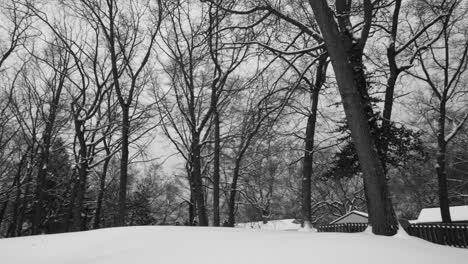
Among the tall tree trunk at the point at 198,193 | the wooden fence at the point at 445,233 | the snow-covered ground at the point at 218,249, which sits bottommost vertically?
the wooden fence at the point at 445,233

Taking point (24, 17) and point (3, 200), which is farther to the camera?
point (3, 200)

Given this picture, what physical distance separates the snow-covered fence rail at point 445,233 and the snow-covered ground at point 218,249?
9451 millimetres

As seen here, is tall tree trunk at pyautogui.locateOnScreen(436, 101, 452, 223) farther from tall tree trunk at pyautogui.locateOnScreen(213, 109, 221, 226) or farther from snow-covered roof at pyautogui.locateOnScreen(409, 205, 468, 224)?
snow-covered roof at pyautogui.locateOnScreen(409, 205, 468, 224)

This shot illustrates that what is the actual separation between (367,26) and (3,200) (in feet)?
83.0

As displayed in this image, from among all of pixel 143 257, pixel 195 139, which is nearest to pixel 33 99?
pixel 195 139

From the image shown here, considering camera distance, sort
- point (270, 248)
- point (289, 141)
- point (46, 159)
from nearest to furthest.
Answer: point (270, 248) → point (289, 141) → point (46, 159)

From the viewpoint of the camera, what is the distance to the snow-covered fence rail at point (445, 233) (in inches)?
497

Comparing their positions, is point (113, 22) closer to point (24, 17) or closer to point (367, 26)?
point (24, 17)

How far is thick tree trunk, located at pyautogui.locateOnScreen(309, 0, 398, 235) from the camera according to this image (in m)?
7.16

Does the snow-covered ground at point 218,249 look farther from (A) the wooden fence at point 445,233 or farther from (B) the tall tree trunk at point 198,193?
(B) the tall tree trunk at point 198,193

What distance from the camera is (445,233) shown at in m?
13.4

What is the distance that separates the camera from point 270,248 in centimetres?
430

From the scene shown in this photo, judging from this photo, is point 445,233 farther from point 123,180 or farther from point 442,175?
point 123,180

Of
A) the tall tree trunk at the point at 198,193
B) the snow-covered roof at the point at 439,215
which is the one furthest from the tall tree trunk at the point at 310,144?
the snow-covered roof at the point at 439,215
